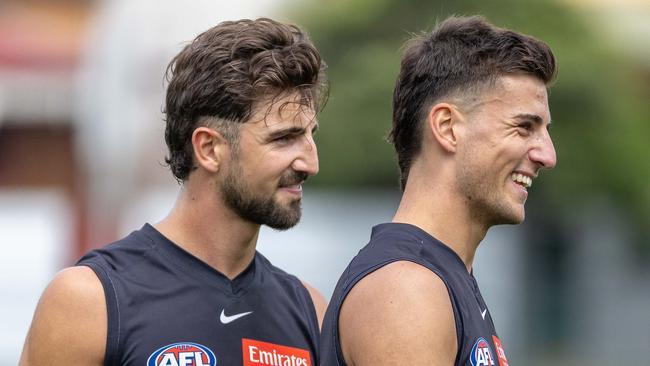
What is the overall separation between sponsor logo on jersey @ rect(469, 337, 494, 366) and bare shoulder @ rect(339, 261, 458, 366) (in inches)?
3.3

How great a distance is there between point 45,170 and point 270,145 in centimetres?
1936

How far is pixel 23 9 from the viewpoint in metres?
23.2

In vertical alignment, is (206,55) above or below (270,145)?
above

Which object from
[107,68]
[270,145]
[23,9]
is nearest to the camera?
[270,145]

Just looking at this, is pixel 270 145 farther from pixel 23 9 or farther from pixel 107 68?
pixel 23 9

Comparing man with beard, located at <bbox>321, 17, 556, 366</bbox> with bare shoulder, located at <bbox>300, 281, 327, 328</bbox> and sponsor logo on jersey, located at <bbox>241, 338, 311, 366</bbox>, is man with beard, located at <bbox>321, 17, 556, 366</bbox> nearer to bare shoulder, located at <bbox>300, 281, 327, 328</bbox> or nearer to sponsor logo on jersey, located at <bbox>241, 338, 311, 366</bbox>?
sponsor logo on jersey, located at <bbox>241, 338, 311, 366</bbox>

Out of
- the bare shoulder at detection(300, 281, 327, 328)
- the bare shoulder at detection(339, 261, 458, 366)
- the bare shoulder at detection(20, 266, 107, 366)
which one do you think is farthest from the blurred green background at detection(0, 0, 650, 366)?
the bare shoulder at detection(339, 261, 458, 366)

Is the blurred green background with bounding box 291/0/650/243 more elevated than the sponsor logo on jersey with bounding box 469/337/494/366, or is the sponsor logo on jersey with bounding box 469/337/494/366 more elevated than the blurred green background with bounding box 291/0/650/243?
the blurred green background with bounding box 291/0/650/243

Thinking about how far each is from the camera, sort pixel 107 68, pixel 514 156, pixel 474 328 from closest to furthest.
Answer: pixel 474 328
pixel 514 156
pixel 107 68

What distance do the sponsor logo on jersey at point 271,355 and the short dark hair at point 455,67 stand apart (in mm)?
859

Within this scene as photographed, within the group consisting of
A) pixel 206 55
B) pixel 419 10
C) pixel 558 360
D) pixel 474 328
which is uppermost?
pixel 419 10

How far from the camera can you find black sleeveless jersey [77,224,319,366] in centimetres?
470

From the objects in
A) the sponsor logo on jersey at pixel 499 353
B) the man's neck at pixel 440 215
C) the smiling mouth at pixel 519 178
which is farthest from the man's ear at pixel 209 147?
the sponsor logo on jersey at pixel 499 353

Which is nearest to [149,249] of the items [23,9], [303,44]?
[303,44]
